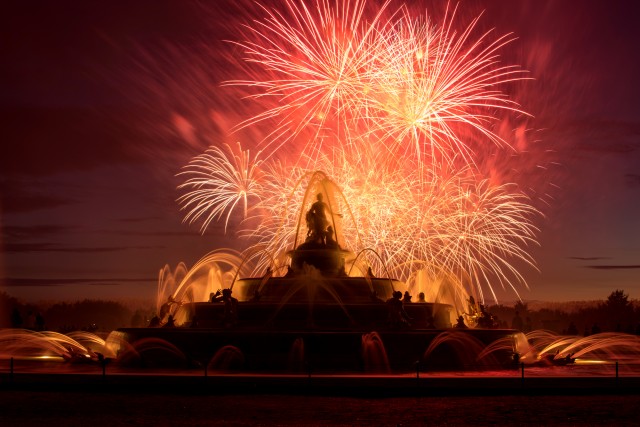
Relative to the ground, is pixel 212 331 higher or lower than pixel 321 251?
lower

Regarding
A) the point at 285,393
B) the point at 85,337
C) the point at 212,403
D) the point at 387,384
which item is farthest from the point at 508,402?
the point at 85,337

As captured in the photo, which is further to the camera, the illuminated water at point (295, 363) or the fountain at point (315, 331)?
the fountain at point (315, 331)

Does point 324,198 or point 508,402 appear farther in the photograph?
point 324,198

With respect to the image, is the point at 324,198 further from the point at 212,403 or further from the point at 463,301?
the point at 212,403

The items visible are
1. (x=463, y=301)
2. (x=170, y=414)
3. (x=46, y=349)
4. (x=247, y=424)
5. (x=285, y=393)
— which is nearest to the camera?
(x=247, y=424)

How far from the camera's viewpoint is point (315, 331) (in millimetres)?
25406

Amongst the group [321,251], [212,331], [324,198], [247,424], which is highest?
[324,198]

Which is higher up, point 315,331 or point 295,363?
point 315,331

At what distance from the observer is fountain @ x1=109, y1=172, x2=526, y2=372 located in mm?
24688

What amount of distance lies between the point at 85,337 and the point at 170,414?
24.1 metres

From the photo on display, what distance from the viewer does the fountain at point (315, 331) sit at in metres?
24.7

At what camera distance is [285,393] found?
19391 mm

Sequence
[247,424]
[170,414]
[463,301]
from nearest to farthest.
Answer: [247,424], [170,414], [463,301]

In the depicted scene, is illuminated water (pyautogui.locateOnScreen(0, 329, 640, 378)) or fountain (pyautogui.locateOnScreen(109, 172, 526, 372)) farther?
fountain (pyautogui.locateOnScreen(109, 172, 526, 372))
